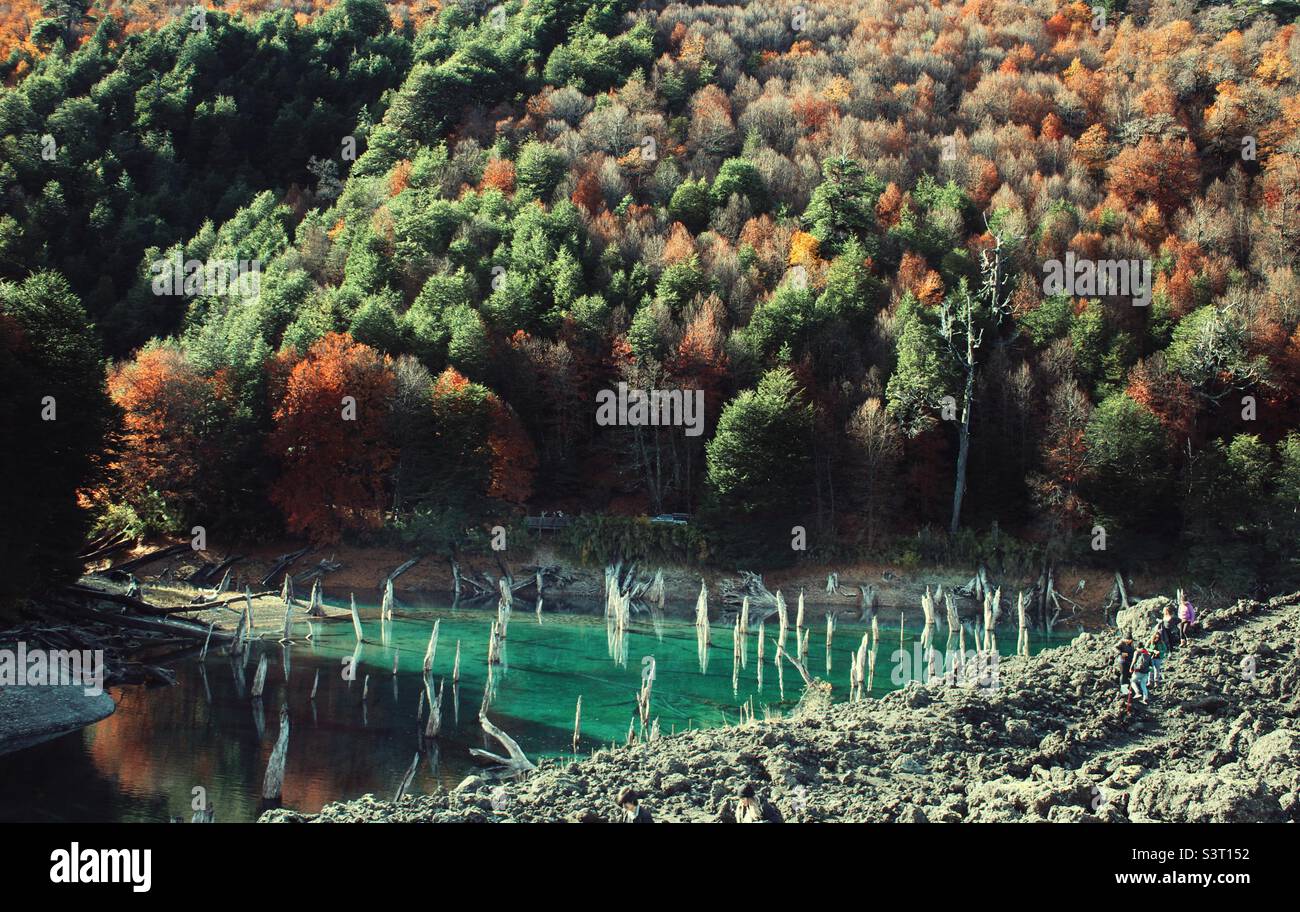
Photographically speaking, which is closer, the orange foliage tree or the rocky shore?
the rocky shore

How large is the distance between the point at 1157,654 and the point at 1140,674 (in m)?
2.33

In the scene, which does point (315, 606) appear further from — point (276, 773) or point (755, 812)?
point (755, 812)

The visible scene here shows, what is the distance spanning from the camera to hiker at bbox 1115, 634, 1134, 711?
85.2 ft

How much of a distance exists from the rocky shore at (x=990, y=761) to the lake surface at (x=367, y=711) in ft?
11.2

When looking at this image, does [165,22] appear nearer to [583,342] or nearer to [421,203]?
[421,203]

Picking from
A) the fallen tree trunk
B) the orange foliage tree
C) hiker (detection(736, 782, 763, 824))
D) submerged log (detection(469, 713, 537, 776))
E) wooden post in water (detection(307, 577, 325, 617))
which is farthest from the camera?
the orange foliage tree

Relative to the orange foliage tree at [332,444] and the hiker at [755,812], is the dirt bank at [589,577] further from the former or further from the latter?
the hiker at [755,812]

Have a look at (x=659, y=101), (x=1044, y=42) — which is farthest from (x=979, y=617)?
(x=1044, y=42)

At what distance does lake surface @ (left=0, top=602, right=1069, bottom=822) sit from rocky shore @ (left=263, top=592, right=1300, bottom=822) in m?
3.41

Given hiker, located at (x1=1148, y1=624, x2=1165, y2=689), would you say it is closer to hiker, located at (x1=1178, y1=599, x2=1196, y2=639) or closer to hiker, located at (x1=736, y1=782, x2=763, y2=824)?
hiker, located at (x1=1178, y1=599, x2=1196, y2=639)

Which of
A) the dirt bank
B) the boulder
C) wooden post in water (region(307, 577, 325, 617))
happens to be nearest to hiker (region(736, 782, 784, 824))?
the boulder

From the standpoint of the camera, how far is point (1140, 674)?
85.5 ft
